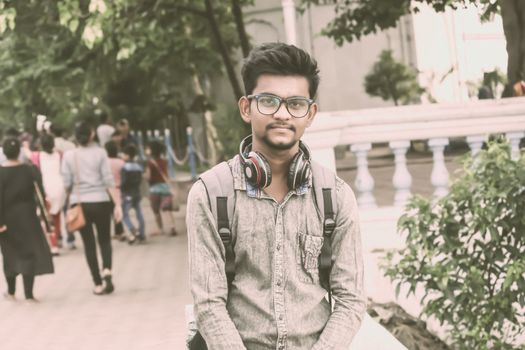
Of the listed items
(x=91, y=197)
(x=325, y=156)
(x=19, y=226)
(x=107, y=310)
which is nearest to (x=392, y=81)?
(x=91, y=197)

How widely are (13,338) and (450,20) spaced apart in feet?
82.3

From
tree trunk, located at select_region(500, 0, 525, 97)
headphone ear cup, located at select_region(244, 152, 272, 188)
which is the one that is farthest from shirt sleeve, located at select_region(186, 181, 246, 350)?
tree trunk, located at select_region(500, 0, 525, 97)

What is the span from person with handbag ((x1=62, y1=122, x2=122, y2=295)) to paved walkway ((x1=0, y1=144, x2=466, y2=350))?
43 centimetres

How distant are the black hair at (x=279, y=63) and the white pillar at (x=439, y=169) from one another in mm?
5586

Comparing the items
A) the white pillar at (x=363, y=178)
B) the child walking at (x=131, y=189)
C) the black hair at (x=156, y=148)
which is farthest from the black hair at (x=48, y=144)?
the white pillar at (x=363, y=178)

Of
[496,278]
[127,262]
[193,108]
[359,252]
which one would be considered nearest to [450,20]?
[193,108]

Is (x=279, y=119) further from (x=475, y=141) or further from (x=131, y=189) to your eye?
(x=131, y=189)

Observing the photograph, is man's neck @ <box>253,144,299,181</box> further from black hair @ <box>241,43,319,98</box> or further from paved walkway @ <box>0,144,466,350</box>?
paved walkway @ <box>0,144,466,350</box>

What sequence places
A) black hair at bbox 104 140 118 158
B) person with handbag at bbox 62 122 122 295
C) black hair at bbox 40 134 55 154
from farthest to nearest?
1. black hair at bbox 104 140 118 158
2. black hair at bbox 40 134 55 154
3. person with handbag at bbox 62 122 122 295

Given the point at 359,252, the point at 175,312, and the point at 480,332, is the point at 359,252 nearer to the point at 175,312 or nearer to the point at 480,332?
the point at 480,332

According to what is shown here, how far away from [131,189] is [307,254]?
12.5 meters

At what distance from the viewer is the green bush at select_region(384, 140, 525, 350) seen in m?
5.84

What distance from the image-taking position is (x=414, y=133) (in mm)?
8516

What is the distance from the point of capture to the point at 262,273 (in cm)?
307
